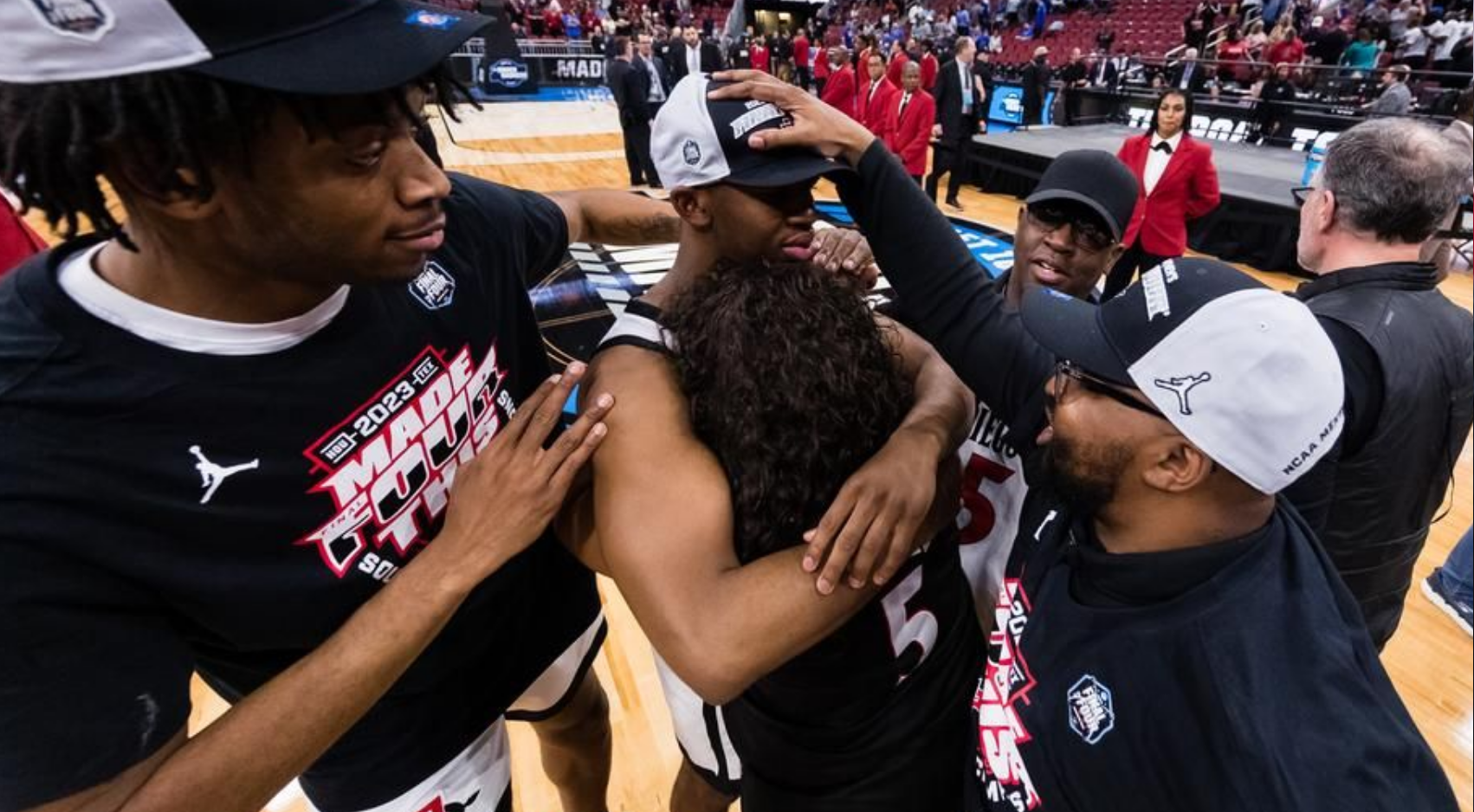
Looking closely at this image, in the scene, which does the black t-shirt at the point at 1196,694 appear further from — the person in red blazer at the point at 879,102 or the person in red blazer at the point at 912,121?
the person in red blazer at the point at 879,102

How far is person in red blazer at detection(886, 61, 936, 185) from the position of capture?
742cm

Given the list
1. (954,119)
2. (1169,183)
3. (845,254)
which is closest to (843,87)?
(954,119)

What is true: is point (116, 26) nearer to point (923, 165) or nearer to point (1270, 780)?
point (1270, 780)

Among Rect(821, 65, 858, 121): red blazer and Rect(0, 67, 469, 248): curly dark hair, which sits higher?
Rect(0, 67, 469, 248): curly dark hair

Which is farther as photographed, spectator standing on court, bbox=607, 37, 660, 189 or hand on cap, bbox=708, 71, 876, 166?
spectator standing on court, bbox=607, 37, 660, 189

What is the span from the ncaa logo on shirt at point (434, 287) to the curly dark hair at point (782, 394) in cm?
41

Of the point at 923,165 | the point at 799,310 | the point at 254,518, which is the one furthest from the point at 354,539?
the point at 923,165

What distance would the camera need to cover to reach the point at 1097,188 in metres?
2.10

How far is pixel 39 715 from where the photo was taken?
0.73 m

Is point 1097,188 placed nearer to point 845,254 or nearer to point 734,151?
point 845,254

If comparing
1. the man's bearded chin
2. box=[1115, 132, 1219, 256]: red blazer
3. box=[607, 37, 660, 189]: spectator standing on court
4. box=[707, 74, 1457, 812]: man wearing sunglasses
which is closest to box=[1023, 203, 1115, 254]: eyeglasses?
box=[707, 74, 1457, 812]: man wearing sunglasses

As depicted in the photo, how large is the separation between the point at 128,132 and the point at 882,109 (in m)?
8.24

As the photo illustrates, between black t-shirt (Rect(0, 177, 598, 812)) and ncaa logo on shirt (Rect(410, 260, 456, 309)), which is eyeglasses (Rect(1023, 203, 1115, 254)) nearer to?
black t-shirt (Rect(0, 177, 598, 812))

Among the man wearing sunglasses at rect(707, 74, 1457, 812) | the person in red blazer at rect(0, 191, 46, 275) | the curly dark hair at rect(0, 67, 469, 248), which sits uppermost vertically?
the curly dark hair at rect(0, 67, 469, 248)
